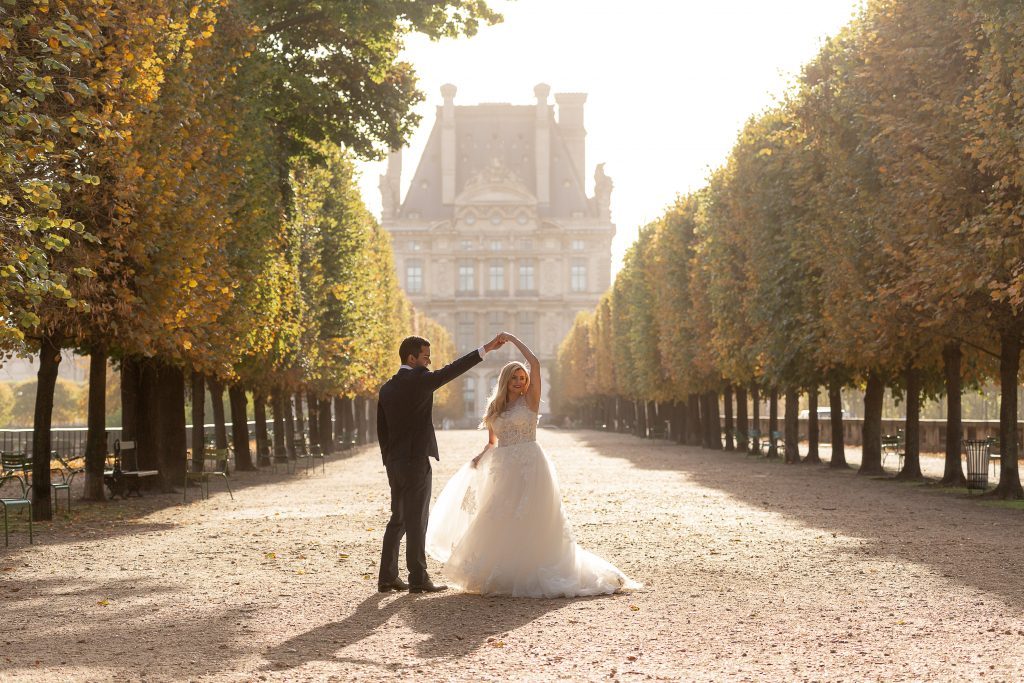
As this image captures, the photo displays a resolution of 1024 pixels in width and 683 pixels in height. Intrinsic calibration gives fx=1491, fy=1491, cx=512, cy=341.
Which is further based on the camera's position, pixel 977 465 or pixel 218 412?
pixel 218 412

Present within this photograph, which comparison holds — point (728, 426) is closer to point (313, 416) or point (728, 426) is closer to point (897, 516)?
point (313, 416)

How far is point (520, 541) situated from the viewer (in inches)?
478

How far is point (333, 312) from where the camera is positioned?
45.8m

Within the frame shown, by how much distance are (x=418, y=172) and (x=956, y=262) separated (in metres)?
164

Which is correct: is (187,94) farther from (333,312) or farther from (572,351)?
(572,351)

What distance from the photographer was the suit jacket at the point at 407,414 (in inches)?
473

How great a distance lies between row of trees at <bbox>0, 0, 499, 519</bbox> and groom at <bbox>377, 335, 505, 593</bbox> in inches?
144

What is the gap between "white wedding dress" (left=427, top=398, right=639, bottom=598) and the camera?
12055 mm

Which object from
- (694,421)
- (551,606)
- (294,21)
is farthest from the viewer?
(694,421)

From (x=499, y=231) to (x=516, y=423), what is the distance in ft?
543

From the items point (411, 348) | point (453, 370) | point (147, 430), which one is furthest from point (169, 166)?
point (453, 370)

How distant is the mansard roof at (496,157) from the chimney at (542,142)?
20.5 inches

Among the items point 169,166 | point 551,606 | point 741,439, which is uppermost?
point 169,166

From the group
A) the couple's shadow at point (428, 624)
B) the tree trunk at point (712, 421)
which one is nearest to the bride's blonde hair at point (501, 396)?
the couple's shadow at point (428, 624)
